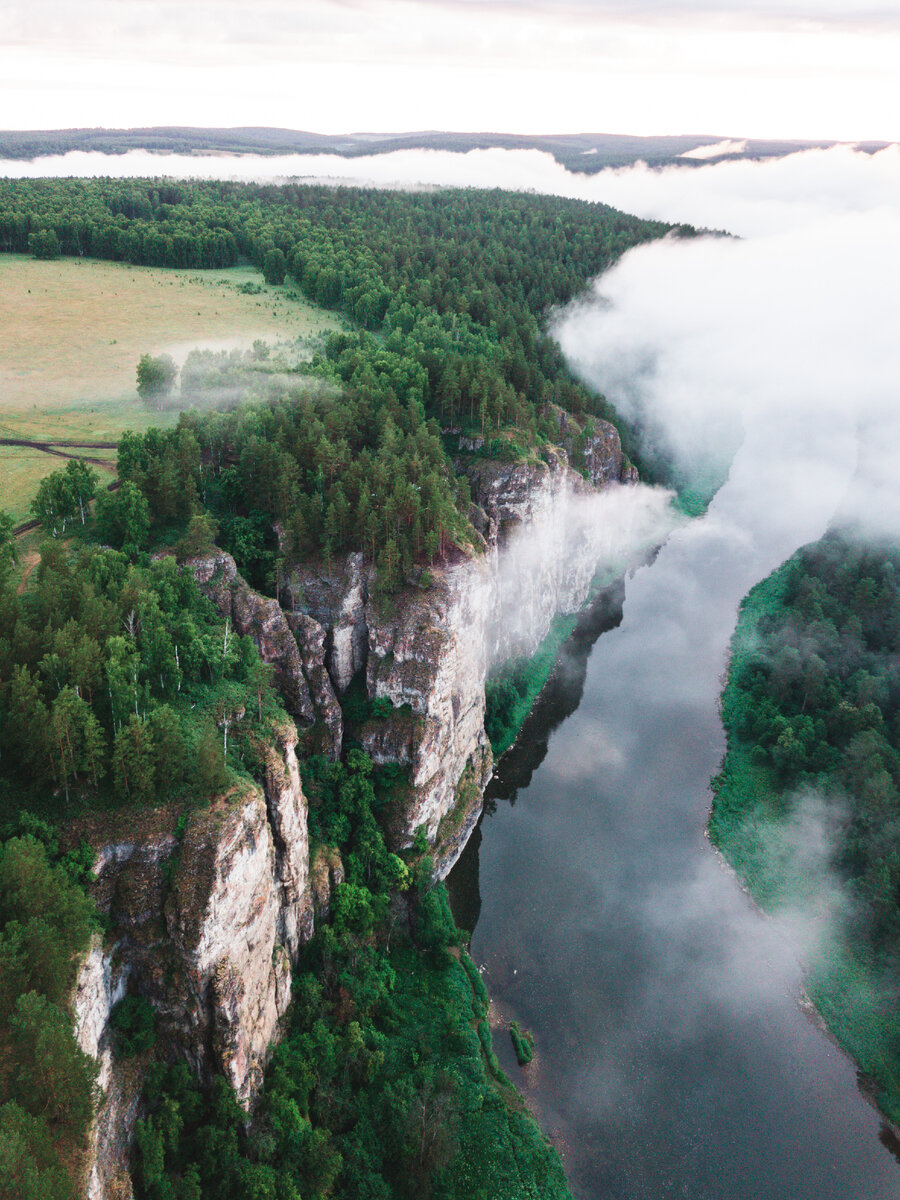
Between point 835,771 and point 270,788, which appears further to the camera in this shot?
point 835,771

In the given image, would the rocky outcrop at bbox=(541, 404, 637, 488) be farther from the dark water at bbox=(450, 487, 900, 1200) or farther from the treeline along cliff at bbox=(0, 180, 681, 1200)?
the dark water at bbox=(450, 487, 900, 1200)

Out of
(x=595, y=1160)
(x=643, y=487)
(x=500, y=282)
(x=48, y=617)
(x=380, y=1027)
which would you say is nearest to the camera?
(x=48, y=617)

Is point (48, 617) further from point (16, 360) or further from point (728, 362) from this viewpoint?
point (728, 362)

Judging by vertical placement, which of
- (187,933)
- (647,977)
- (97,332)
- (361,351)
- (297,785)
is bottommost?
(647,977)

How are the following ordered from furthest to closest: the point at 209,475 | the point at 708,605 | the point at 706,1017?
the point at 708,605 < the point at 209,475 < the point at 706,1017

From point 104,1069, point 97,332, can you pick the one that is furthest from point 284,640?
point 97,332

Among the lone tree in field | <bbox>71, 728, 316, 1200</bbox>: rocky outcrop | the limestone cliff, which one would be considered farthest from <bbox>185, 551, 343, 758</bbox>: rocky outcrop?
the lone tree in field

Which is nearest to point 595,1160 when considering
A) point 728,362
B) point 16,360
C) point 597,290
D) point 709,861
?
point 709,861

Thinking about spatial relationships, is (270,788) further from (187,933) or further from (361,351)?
(361,351)
